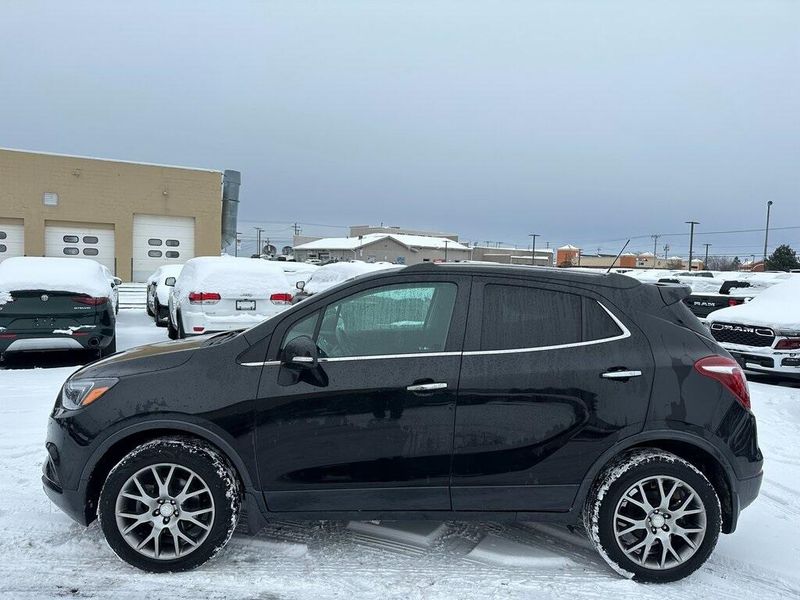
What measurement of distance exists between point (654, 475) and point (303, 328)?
2158 mm

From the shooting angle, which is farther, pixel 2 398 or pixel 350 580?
pixel 2 398

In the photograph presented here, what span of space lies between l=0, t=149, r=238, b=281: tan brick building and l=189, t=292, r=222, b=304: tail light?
23177mm

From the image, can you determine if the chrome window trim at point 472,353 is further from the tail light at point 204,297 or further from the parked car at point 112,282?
the parked car at point 112,282

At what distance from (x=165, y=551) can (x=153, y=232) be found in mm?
30654

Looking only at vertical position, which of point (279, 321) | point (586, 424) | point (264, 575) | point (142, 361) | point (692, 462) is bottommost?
point (264, 575)

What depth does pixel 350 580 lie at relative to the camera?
326 cm

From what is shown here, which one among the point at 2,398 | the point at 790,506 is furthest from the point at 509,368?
the point at 2,398

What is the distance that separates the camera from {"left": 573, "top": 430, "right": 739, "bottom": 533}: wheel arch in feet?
10.8

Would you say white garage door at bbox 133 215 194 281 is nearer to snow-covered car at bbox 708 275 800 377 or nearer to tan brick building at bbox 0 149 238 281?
tan brick building at bbox 0 149 238 281

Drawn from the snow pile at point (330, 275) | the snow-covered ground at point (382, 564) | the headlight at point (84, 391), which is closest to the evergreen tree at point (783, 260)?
the snow pile at point (330, 275)

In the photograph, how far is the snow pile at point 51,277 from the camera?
320 inches

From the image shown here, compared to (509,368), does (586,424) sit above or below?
below

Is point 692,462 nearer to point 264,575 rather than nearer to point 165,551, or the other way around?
point 264,575

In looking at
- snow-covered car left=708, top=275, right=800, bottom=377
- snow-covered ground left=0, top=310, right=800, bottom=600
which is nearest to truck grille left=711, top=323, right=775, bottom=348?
snow-covered car left=708, top=275, right=800, bottom=377
